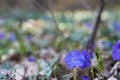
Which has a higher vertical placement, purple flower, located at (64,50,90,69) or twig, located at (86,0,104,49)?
twig, located at (86,0,104,49)

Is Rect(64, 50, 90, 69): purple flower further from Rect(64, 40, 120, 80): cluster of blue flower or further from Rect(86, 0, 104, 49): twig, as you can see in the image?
Rect(86, 0, 104, 49): twig

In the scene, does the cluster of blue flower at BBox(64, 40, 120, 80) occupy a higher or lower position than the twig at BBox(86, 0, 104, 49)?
lower

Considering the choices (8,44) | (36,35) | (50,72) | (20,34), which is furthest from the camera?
(36,35)

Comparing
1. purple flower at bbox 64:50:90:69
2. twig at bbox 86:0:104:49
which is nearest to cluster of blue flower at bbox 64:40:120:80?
purple flower at bbox 64:50:90:69

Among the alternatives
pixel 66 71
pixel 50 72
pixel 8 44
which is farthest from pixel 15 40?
pixel 50 72

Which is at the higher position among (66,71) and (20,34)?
(20,34)

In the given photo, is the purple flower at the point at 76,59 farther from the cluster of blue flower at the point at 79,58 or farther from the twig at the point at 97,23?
the twig at the point at 97,23

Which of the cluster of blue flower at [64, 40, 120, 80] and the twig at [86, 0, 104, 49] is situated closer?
the cluster of blue flower at [64, 40, 120, 80]

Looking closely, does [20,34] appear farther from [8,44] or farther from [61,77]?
[61,77]

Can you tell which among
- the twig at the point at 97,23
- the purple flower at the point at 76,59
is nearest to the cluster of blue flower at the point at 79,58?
the purple flower at the point at 76,59
